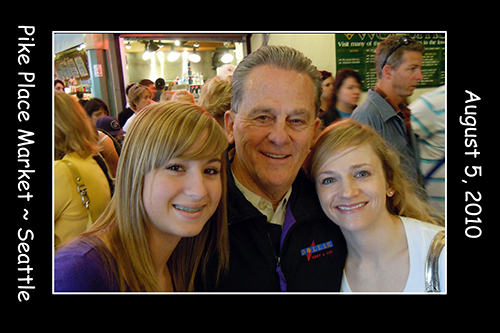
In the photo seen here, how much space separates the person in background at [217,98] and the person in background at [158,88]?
276mm

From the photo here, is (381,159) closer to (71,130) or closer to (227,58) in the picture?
(227,58)

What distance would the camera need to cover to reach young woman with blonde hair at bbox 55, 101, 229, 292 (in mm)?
1059

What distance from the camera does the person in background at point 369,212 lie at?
1.34 metres

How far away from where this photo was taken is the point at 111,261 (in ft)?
3.59

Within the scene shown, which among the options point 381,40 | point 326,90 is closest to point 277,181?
point 381,40

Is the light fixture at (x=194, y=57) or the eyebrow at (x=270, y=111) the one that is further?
the light fixture at (x=194, y=57)

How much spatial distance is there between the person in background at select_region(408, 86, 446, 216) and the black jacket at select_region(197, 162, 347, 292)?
1.92 feet

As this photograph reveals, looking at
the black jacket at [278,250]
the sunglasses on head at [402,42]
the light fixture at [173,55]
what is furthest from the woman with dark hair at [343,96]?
the light fixture at [173,55]

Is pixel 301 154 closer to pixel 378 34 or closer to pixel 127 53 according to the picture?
pixel 378 34

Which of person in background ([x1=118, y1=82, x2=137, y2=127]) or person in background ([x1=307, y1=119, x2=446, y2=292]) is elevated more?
person in background ([x1=118, y1=82, x2=137, y2=127])

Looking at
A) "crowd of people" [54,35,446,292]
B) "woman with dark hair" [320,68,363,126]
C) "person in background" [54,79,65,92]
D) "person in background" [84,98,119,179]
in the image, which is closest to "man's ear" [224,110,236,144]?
"crowd of people" [54,35,446,292]

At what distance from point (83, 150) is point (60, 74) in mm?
331

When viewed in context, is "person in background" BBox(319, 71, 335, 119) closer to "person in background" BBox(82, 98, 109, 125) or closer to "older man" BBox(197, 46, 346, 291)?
"older man" BBox(197, 46, 346, 291)

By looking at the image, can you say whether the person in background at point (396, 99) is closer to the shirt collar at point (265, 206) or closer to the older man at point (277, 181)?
the older man at point (277, 181)
